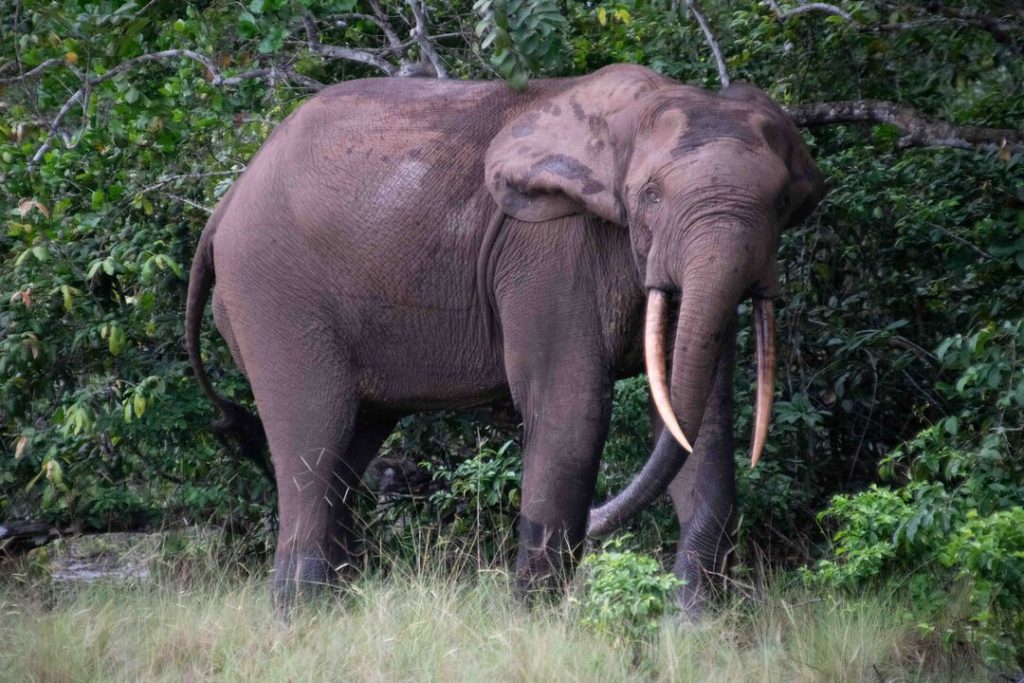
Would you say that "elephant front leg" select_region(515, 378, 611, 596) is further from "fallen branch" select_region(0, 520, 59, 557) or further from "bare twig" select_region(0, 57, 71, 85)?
"fallen branch" select_region(0, 520, 59, 557)

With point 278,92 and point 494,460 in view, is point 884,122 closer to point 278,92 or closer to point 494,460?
point 494,460

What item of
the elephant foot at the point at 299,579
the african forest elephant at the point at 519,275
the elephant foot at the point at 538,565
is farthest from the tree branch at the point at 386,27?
the elephant foot at the point at 538,565

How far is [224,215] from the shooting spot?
6938 mm

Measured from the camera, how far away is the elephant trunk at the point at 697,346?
553cm

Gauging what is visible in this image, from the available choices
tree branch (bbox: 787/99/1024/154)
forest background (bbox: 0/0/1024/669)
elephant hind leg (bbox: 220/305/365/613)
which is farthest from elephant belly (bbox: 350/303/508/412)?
tree branch (bbox: 787/99/1024/154)

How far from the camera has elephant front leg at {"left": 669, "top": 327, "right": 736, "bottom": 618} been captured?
6.33 meters

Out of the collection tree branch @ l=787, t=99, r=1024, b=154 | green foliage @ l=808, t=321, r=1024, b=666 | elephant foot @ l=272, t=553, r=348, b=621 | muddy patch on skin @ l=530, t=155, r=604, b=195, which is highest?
muddy patch on skin @ l=530, t=155, r=604, b=195

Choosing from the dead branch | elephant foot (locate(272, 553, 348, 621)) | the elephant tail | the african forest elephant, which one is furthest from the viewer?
the elephant tail

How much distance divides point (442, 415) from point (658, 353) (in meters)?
2.68

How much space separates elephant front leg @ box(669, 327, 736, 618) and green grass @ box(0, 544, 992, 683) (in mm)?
204

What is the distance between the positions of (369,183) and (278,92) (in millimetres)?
1896

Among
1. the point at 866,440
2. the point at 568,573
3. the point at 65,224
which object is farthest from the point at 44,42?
the point at 866,440

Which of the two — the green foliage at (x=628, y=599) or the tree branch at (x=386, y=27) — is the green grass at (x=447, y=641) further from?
the tree branch at (x=386, y=27)

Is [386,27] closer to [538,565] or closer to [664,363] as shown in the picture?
[664,363]
